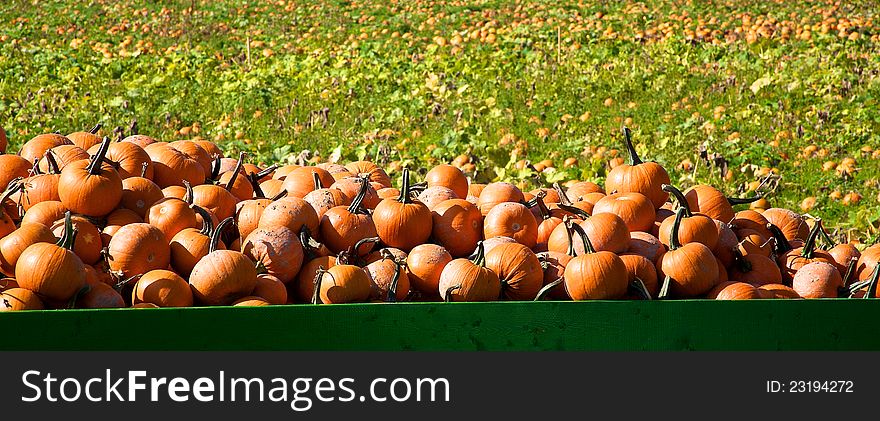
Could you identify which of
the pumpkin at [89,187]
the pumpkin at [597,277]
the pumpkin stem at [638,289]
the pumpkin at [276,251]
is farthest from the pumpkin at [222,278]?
the pumpkin stem at [638,289]

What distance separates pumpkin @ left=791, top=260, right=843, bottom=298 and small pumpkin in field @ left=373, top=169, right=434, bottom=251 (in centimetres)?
152

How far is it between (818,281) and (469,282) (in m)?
1.38

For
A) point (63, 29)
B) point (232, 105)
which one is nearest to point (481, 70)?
point (232, 105)

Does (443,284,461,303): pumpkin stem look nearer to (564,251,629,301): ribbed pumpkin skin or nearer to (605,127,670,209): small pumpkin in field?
(564,251,629,301): ribbed pumpkin skin

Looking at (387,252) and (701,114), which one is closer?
(387,252)

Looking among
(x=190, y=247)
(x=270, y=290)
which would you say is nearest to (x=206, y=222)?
(x=190, y=247)

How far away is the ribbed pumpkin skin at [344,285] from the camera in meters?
3.41

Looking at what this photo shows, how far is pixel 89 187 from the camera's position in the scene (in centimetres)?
374

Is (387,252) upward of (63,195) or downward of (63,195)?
downward

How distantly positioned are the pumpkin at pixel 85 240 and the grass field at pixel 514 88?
13.3 ft

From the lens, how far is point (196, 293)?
3.42m

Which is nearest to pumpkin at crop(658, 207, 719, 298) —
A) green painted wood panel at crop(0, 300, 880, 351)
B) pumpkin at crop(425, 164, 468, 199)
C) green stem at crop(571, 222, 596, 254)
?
green stem at crop(571, 222, 596, 254)

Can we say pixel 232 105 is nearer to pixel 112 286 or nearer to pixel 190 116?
pixel 190 116

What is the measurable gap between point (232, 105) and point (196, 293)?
8.38 metres
